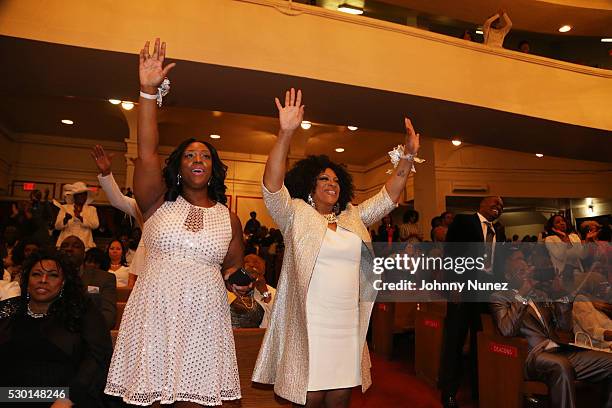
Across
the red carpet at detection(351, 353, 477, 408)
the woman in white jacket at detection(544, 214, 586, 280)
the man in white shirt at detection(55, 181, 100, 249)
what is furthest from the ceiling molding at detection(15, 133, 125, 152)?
the woman in white jacket at detection(544, 214, 586, 280)

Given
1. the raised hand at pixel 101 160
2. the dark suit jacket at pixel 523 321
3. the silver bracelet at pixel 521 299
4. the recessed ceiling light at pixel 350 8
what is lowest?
the dark suit jacket at pixel 523 321

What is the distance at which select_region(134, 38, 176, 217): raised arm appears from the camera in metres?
1.53

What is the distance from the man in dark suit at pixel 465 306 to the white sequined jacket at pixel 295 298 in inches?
58.0

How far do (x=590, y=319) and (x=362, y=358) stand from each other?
2.09 metres

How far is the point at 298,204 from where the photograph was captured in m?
1.95

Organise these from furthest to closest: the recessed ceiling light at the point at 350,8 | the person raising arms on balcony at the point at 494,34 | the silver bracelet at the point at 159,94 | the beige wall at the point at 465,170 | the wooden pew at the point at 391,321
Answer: the beige wall at the point at 465,170
the recessed ceiling light at the point at 350,8
the person raising arms on balcony at the point at 494,34
the wooden pew at the point at 391,321
the silver bracelet at the point at 159,94

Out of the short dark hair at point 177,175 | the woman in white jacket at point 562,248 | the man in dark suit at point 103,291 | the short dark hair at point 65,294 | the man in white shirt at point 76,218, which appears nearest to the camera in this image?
the short dark hair at point 177,175

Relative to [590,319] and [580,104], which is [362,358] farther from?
[580,104]

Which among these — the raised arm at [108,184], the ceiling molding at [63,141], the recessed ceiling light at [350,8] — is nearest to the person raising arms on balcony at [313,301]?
the raised arm at [108,184]

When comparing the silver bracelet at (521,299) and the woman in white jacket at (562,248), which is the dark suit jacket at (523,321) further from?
the woman in white jacket at (562,248)

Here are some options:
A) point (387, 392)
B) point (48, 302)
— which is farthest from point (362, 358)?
point (387, 392)

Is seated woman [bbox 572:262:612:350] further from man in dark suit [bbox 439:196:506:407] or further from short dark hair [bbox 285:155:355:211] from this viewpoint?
short dark hair [bbox 285:155:355:211]

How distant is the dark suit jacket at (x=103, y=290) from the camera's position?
114 inches

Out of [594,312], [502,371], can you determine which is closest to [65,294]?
[502,371]
